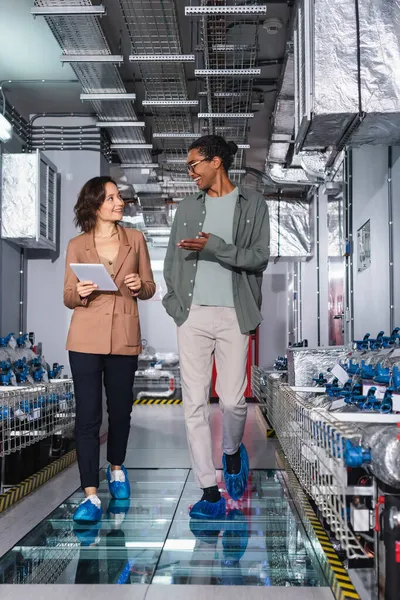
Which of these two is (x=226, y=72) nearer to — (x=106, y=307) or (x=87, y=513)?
(x=106, y=307)

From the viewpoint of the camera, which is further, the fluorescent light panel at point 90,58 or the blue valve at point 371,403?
the fluorescent light panel at point 90,58

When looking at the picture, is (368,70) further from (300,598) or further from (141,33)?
(300,598)

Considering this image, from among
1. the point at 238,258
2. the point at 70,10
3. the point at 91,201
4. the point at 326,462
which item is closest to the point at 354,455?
the point at 326,462

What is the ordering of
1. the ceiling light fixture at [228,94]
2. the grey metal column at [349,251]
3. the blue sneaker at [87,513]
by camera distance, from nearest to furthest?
the blue sneaker at [87,513] < the grey metal column at [349,251] < the ceiling light fixture at [228,94]

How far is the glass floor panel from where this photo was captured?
203 centimetres

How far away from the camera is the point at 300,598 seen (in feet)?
6.04

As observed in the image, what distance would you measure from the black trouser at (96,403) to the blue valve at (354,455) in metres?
1.66

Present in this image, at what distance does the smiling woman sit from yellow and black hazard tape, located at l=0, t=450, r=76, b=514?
1.54 feet

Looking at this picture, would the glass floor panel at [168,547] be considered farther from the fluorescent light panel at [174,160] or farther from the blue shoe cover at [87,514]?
the fluorescent light panel at [174,160]

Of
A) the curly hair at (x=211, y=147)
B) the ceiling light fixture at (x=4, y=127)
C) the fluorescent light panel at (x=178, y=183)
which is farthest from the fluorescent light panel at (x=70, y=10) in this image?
the fluorescent light panel at (x=178, y=183)

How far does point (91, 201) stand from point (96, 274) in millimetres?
483

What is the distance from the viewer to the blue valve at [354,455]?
4.44ft

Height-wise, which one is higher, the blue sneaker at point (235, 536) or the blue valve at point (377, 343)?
the blue valve at point (377, 343)

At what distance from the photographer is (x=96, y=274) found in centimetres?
271
